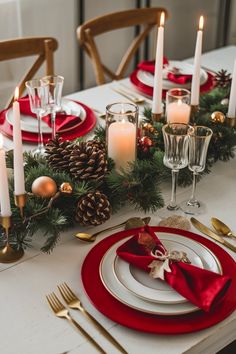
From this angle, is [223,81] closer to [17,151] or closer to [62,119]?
[62,119]

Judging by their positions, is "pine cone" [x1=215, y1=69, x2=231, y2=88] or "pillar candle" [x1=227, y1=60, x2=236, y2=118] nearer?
"pillar candle" [x1=227, y1=60, x2=236, y2=118]

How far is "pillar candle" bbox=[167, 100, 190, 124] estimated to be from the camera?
141cm

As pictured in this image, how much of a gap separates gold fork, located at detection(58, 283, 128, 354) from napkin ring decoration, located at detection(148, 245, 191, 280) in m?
0.13

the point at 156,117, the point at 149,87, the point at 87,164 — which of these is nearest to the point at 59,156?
the point at 87,164

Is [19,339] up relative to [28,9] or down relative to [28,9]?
down

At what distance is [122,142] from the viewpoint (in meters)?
1.25

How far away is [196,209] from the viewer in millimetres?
1231

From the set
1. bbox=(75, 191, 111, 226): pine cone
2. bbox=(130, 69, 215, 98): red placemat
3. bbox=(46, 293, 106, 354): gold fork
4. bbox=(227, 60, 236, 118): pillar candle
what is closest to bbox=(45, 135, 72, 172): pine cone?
bbox=(75, 191, 111, 226): pine cone

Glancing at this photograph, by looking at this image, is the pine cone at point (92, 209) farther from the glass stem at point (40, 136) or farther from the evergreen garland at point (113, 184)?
the glass stem at point (40, 136)

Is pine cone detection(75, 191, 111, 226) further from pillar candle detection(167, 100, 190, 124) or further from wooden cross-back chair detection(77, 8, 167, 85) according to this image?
wooden cross-back chair detection(77, 8, 167, 85)

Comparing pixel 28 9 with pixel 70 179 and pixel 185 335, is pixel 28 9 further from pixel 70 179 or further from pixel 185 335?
pixel 185 335

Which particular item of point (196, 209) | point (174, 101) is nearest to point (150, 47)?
point (174, 101)

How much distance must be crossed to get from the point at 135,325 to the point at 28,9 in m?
1.96

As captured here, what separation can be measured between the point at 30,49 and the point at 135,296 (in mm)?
1242
